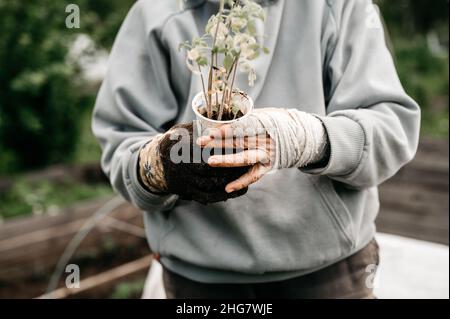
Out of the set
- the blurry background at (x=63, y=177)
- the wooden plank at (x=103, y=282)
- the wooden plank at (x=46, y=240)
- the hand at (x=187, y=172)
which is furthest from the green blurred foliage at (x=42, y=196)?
the hand at (x=187, y=172)

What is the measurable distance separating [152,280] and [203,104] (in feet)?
4.34

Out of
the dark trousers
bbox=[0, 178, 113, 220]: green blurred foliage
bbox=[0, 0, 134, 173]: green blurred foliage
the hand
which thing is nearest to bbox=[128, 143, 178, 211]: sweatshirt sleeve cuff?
the hand

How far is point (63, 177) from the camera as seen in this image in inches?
201

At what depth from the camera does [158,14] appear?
5.55 ft

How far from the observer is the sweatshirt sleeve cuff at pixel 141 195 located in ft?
5.13

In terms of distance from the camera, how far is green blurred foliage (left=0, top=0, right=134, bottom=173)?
482 cm

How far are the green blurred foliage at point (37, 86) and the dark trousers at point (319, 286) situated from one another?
3514 mm

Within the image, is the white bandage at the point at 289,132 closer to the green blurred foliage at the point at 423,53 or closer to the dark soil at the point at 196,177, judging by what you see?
the dark soil at the point at 196,177

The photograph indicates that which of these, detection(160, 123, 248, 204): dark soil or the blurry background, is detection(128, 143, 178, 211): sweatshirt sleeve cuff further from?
the blurry background

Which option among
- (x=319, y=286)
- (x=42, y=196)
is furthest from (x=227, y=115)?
(x=42, y=196)

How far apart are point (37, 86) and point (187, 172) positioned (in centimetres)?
383

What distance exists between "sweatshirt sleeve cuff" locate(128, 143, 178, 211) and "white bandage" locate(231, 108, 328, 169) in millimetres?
383

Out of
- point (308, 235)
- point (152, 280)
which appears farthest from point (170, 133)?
point (152, 280)
